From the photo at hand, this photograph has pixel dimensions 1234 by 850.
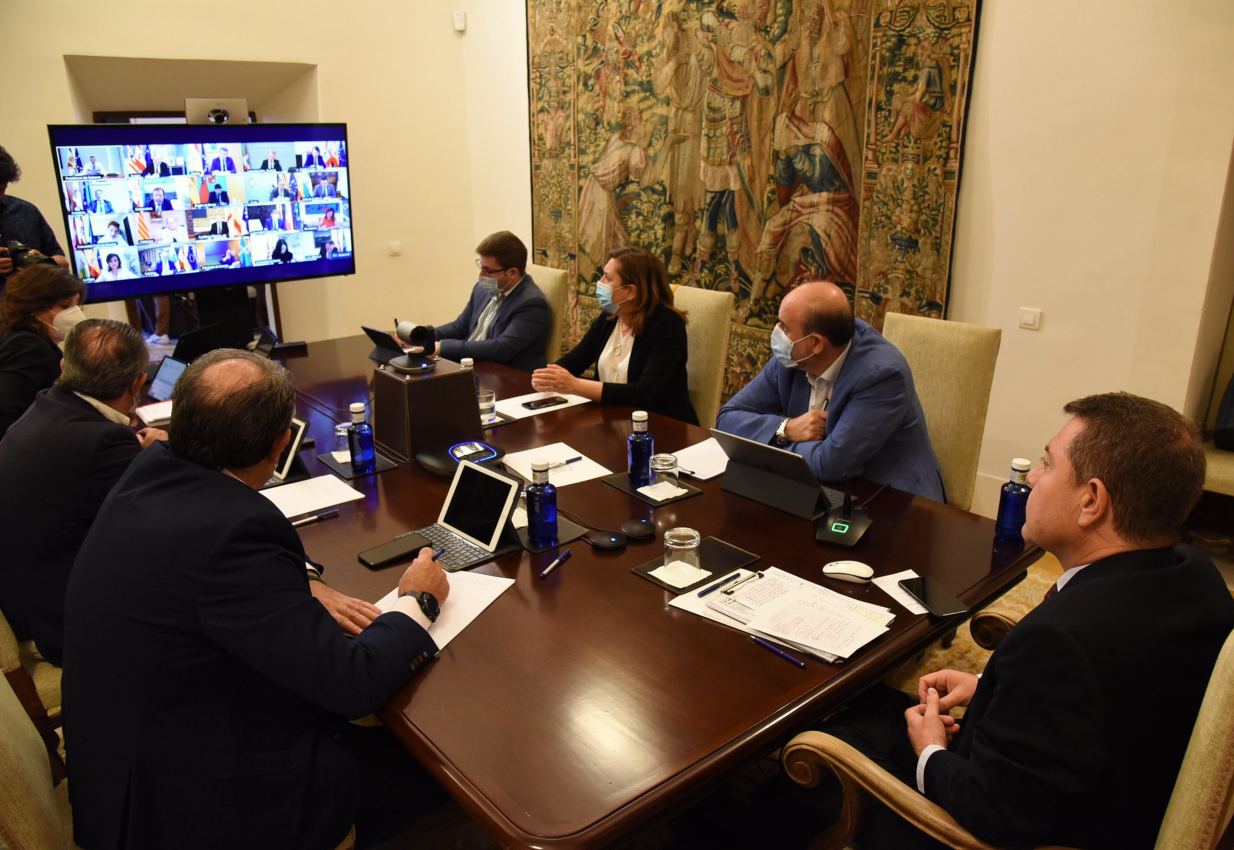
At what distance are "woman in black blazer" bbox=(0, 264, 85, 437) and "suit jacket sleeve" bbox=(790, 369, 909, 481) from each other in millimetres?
2356

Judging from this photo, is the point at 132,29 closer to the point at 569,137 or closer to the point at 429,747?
the point at 569,137

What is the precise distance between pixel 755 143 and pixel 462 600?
3260 mm

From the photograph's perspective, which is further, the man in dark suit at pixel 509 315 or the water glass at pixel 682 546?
the man in dark suit at pixel 509 315

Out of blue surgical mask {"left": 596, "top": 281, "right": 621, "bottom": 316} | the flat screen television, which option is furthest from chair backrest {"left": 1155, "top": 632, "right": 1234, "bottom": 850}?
the flat screen television

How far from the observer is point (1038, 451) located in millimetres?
3615

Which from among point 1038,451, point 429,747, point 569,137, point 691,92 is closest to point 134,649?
point 429,747

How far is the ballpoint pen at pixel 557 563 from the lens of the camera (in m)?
1.78

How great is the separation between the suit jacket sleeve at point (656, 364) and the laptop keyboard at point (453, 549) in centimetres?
115

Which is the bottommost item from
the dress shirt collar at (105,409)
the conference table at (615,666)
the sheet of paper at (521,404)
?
the conference table at (615,666)

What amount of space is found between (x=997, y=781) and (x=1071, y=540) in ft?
1.24

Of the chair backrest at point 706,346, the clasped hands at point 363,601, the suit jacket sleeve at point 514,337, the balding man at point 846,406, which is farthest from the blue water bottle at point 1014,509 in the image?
the suit jacket sleeve at point 514,337

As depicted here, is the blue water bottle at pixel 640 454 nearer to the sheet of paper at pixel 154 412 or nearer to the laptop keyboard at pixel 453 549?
the laptop keyboard at pixel 453 549

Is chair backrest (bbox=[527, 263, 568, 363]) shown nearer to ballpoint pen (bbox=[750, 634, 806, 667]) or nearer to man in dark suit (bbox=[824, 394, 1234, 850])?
ballpoint pen (bbox=[750, 634, 806, 667])

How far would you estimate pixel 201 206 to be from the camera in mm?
4445
